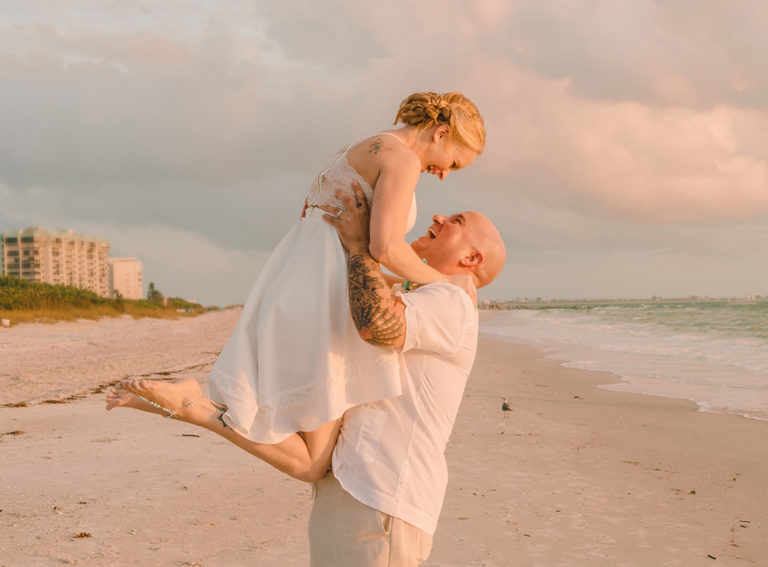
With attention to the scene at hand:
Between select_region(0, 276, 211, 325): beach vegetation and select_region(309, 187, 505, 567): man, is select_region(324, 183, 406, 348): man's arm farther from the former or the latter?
select_region(0, 276, 211, 325): beach vegetation

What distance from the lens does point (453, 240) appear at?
255 cm

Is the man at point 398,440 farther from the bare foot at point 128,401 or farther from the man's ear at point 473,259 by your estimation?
the bare foot at point 128,401

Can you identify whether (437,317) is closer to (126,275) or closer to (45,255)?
(45,255)

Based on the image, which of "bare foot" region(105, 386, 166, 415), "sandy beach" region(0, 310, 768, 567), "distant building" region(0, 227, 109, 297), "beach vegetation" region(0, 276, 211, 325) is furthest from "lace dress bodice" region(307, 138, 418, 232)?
"distant building" region(0, 227, 109, 297)

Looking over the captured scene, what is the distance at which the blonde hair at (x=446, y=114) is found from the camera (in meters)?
2.60

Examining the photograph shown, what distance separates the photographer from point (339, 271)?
2.31m

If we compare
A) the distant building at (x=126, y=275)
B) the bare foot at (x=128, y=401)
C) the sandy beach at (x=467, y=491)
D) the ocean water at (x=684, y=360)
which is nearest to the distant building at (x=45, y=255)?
the distant building at (x=126, y=275)

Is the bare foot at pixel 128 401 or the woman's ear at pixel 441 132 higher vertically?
the woman's ear at pixel 441 132

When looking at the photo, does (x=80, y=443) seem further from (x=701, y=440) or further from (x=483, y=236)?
(x=701, y=440)

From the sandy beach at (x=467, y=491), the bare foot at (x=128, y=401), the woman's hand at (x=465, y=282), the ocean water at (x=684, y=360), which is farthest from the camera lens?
the ocean water at (x=684, y=360)

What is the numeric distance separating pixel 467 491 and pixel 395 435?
4.18 metres

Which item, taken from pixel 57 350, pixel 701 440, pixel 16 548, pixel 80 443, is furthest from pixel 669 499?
pixel 57 350

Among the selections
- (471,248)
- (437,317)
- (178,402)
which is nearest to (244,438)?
(178,402)

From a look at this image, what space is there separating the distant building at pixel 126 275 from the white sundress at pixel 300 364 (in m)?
128
